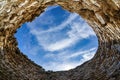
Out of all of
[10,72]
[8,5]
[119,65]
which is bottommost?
[119,65]

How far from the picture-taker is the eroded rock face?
9221 mm

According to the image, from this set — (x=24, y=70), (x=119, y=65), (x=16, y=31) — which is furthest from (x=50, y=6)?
(x=119, y=65)

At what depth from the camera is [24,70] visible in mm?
12078

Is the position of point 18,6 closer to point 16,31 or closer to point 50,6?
point 50,6

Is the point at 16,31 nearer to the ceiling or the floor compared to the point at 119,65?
nearer to the ceiling

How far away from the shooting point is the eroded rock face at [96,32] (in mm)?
9221

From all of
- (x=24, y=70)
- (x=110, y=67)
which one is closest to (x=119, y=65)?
(x=110, y=67)

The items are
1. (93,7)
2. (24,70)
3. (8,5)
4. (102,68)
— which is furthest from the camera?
(24,70)

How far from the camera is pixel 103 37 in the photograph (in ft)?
38.8

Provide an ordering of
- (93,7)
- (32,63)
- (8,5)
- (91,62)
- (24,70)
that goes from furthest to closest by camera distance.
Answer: (32,63), (91,62), (24,70), (93,7), (8,5)

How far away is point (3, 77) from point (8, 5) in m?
2.77

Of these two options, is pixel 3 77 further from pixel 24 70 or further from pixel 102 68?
pixel 102 68

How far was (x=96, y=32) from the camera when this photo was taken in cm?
1262

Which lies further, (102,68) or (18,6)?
(102,68)
